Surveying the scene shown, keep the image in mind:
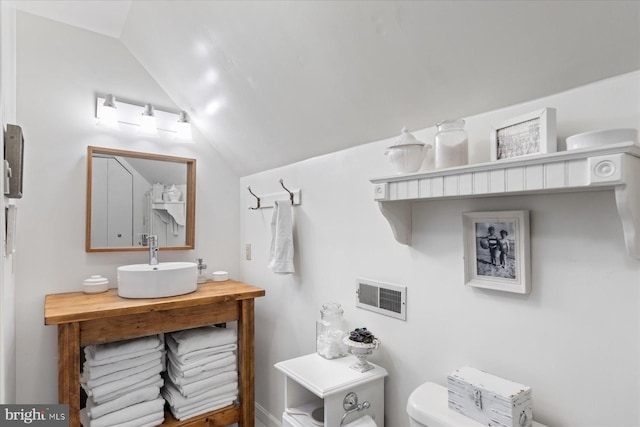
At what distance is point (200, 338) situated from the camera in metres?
1.98

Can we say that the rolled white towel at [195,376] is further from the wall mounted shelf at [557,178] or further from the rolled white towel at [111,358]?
the wall mounted shelf at [557,178]

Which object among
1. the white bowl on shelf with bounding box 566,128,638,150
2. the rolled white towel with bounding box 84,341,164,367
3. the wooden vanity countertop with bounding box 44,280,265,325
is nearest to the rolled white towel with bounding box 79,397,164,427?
the rolled white towel with bounding box 84,341,164,367

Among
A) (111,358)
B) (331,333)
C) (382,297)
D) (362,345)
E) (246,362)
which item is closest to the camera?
(362,345)

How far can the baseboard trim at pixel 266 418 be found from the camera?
216 centimetres

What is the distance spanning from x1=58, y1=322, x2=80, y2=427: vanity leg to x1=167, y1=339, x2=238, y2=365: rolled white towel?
461mm

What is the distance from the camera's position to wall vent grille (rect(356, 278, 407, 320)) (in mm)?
1421

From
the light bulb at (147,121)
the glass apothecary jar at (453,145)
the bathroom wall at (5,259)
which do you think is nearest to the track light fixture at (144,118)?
the light bulb at (147,121)

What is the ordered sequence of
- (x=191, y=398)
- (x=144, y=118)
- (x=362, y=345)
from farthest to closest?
1. (x=144, y=118)
2. (x=191, y=398)
3. (x=362, y=345)

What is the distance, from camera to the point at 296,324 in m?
2.05

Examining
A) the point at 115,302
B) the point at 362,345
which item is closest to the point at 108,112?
the point at 115,302

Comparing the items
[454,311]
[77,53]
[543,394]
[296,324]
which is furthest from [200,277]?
[543,394]

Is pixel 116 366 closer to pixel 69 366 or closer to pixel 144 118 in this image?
pixel 69 366

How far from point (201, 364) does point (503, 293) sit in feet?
5.20

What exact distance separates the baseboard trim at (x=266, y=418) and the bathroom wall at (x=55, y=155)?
1.15m
